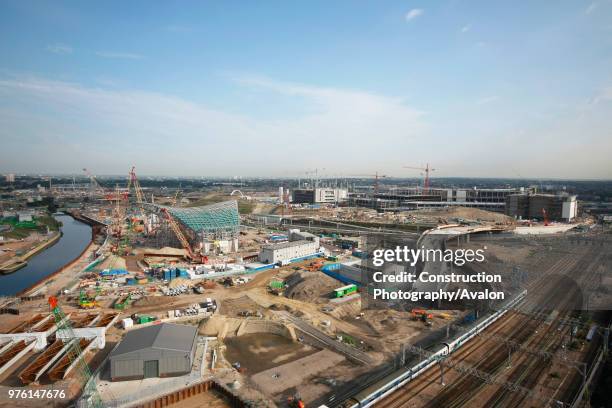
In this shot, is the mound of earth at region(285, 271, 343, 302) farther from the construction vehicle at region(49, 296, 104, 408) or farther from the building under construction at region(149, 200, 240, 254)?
the building under construction at region(149, 200, 240, 254)

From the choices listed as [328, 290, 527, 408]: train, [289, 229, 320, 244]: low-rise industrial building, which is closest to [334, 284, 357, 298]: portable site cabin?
[328, 290, 527, 408]: train

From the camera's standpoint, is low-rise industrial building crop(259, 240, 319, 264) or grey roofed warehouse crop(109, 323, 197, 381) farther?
low-rise industrial building crop(259, 240, 319, 264)

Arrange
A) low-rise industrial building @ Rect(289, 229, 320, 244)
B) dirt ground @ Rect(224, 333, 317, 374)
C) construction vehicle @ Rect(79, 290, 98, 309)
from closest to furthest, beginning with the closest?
dirt ground @ Rect(224, 333, 317, 374) < construction vehicle @ Rect(79, 290, 98, 309) < low-rise industrial building @ Rect(289, 229, 320, 244)

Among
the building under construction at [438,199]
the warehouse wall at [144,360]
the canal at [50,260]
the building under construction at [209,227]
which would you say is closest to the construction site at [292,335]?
the warehouse wall at [144,360]

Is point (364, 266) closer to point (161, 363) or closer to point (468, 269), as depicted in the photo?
point (468, 269)

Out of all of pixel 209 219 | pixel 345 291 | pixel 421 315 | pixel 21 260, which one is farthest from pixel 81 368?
pixel 21 260

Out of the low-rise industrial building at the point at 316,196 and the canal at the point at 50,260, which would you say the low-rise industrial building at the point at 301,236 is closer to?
the canal at the point at 50,260

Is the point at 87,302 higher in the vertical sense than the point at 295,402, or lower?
lower

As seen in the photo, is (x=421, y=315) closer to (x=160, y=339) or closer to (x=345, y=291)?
(x=345, y=291)
